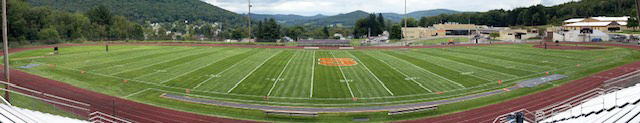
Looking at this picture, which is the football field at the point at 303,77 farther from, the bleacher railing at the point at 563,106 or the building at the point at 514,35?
the building at the point at 514,35

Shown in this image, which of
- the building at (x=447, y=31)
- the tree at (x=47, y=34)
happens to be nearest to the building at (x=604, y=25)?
the building at (x=447, y=31)

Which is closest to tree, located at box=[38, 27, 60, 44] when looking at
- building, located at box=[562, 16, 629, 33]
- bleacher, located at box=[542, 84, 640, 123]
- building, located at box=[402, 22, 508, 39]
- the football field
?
the football field

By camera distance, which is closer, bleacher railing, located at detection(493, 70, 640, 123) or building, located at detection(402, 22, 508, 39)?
bleacher railing, located at detection(493, 70, 640, 123)

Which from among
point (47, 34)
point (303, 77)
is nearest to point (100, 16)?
point (47, 34)

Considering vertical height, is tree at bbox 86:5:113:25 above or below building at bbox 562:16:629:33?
above

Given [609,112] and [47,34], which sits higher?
[47,34]

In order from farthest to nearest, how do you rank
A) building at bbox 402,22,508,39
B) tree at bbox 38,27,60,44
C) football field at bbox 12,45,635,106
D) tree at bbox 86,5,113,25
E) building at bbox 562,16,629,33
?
1. building at bbox 402,22,508,39
2. building at bbox 562,16,629,33
3. tree at bbox 86,5,113,25
4. tree at bbox 38,27,60,44
5. football field at bbox 12,45,635,106

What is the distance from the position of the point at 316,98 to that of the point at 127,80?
17.1 metres

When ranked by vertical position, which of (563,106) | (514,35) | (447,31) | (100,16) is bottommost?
(563,106)

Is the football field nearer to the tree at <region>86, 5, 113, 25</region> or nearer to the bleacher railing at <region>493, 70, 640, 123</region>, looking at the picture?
the bleacher railing at <region>493, 70, 640, 123</region>

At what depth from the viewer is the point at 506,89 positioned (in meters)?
29.4

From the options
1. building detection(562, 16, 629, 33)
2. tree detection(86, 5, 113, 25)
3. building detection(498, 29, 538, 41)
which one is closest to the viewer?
building detection(498, 29, 538, 41)

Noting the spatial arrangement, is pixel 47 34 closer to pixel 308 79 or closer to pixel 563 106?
pixel 308 79

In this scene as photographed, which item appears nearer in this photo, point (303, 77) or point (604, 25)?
point (303, 77)
